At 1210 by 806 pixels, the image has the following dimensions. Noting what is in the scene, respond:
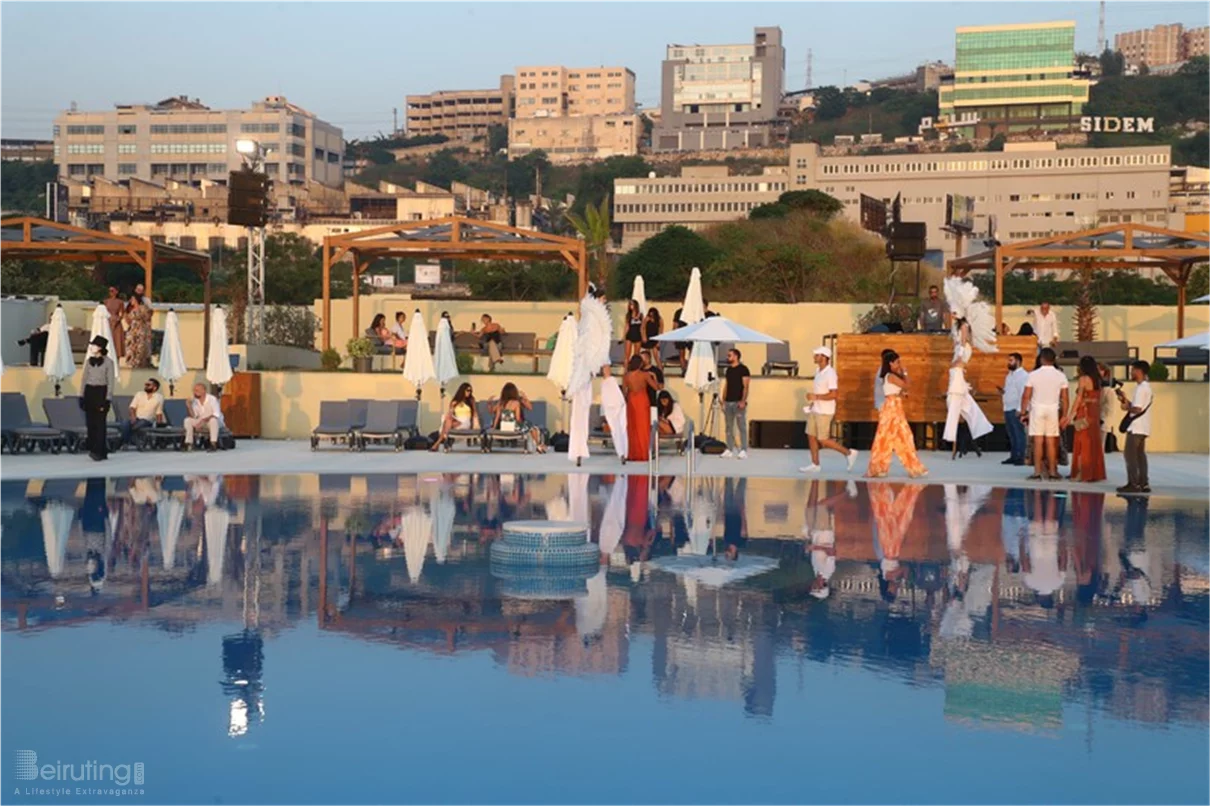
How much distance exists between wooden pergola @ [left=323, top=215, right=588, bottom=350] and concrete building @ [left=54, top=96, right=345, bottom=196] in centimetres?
12843

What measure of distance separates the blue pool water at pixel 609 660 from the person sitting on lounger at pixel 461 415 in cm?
691

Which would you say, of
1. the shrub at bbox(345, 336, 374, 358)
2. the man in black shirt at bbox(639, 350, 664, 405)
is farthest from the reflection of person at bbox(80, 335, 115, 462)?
the man in black shirt at bbox(639, 350, 664, 405)

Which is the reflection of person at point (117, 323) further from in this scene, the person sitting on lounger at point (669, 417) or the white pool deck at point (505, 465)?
the person sitting on lounger at point (669, 417)

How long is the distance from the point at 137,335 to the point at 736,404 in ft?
32.7

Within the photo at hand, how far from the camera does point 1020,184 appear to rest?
131625 millimetres

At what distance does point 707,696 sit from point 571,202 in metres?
140

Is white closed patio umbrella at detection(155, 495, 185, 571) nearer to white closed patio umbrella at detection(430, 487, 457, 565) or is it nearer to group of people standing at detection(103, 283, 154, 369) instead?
white closed patio umbrella at detection(430, 487, 457, 565)

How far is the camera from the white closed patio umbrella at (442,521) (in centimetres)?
1199

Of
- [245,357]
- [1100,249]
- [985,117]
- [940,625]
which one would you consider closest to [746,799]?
[940,625]

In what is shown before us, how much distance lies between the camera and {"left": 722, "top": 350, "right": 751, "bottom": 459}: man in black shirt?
2035cm

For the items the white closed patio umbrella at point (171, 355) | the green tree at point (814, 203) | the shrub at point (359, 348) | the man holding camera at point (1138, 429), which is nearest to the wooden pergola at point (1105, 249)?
the man holding camera at point (1138, 429)

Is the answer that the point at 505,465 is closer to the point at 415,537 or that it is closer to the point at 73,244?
the point at 415,537

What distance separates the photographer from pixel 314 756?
643 centimetres

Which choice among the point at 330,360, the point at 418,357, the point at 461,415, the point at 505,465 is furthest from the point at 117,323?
the point at 505,465
